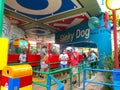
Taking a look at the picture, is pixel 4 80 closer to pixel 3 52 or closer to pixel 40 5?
pixel 3 52

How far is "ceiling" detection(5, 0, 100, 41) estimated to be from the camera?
882 cm

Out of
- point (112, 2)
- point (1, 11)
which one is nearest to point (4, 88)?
point (1, 11)

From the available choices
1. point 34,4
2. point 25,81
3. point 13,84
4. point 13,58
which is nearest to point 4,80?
point 13,84

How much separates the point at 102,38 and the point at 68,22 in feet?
9.59

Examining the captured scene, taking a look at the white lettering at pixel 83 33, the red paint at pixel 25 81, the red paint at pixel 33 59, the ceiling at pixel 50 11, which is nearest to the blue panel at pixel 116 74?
the red paint at pixel 25 81

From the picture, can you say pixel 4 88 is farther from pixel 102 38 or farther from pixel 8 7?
pixel 102 38

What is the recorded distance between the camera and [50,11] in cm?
1009

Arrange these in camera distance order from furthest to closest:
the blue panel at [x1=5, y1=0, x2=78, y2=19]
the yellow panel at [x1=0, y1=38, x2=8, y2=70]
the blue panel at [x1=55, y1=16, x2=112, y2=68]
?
the blue panel at [x1=55, y1=16, x2=112, y2=68]
the blue panel at [x1=5, y1=0, x2=78, y2=19]
the yellow panel at [x1=0, y1=38, x2=8, y2=70]

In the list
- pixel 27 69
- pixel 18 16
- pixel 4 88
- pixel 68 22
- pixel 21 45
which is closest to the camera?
pixel 4 88

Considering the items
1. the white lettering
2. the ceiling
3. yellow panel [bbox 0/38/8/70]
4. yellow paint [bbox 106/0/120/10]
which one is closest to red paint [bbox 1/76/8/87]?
yellow panel [bbox 0/38/8/70]

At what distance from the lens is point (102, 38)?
38.3ft

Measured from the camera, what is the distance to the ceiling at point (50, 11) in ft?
28.9

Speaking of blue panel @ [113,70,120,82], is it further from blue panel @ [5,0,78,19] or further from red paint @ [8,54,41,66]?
red paint @ [8,54,41,66]

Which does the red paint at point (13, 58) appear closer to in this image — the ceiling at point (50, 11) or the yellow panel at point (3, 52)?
the ceiling at point (50, 11)
